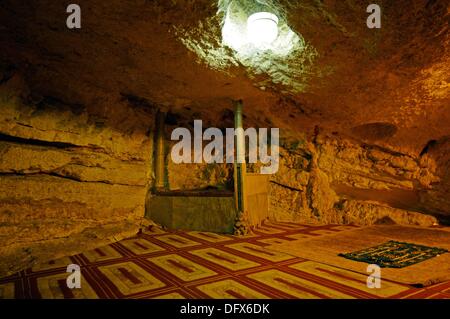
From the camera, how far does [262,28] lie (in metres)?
3.46

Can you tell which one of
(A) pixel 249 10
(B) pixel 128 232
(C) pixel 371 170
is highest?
(A) pixel 249 10

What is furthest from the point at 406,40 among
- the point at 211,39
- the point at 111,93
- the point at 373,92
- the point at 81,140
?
the point at 81,140

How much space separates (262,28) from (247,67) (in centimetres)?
93

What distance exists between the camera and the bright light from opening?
3369mm

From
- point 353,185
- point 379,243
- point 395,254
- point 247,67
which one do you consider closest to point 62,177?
point 247,67

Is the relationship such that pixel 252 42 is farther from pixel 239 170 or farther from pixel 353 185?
pixel 353 185

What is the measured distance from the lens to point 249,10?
3.40 metres

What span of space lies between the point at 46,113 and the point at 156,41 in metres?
2.35

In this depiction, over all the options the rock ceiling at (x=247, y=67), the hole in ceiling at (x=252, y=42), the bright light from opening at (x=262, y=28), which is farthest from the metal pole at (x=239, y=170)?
the bright light from opening at (x=262, y=28)

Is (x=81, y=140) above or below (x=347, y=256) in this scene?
above

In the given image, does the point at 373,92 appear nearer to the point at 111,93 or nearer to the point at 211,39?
the point at 211,39

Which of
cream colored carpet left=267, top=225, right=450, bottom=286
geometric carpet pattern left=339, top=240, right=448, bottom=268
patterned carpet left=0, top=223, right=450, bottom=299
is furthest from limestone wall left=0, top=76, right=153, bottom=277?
geometric carpet pattern left=339, top=240, right=448, bottom=268

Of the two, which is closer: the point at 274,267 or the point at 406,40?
the point at 274,267

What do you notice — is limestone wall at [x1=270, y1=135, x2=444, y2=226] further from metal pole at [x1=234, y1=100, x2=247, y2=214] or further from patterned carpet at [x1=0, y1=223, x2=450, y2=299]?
patterned carpet at [x1=0, y1=223, x2=450, y2=299]
